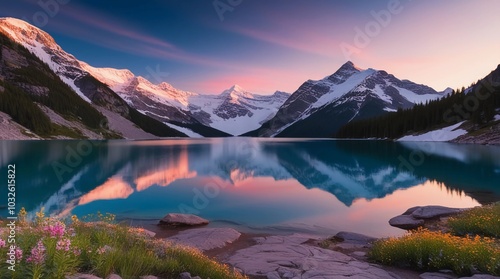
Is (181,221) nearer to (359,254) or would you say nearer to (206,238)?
(206,238)

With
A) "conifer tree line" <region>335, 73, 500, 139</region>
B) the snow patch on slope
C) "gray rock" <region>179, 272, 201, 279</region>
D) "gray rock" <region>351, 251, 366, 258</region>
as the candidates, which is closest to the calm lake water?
"gray rock" <region>351, 251, 366, 258</region>

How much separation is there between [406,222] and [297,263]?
12591 mm

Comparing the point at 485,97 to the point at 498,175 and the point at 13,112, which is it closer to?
the point at 498,175

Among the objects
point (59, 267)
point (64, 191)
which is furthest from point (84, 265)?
point (64, 191)

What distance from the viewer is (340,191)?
35969 millimetres

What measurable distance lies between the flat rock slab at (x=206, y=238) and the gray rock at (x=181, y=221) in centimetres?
244

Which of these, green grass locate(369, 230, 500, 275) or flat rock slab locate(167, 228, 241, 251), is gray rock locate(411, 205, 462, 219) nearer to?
green grass locate(369, 230, 500, 275)

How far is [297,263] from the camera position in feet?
43.1

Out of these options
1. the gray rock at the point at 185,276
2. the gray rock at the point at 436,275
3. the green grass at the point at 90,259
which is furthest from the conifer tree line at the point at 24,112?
the gray rock at the point at 436,275

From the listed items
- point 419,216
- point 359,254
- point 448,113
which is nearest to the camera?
point 359,254

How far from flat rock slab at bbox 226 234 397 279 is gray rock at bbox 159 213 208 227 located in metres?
7.21

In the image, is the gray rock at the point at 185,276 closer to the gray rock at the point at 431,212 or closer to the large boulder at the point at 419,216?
the large boulder at the point at 419,216

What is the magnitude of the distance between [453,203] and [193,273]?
1066 inches

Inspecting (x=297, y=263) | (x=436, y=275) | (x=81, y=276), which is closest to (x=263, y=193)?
(x=297, y=263)
